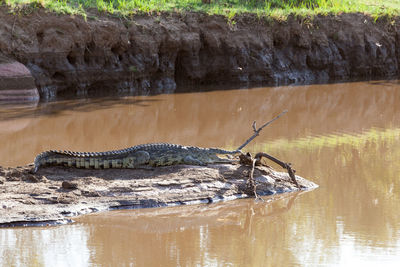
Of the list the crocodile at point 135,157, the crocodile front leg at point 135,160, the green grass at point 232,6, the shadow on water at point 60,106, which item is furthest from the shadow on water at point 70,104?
the crocodile front leg at point 135,160

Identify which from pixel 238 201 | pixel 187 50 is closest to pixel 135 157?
pixel 238 201

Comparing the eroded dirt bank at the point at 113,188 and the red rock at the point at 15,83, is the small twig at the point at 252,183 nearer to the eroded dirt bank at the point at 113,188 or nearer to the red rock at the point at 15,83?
the eroded dirt bank at the point at 113,188

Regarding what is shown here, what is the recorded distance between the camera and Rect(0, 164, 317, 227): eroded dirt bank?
644cm

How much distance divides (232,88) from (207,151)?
31.8ft

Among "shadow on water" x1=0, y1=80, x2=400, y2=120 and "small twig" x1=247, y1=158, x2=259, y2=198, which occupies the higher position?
"shadow on water" x1=0, y1=80, x2=400, y2=120

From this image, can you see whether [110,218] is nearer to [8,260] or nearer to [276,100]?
[8,260]

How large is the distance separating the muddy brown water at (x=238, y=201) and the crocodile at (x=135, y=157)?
866mm

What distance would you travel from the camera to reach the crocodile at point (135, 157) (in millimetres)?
7410

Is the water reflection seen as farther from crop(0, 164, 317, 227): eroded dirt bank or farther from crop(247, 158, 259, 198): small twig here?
crop(247, 158, 259, 198): small twig

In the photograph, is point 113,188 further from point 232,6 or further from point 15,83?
point 232,6

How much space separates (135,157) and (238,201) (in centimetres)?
132

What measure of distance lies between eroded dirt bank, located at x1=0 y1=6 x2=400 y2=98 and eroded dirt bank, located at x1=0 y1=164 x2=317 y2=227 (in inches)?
321

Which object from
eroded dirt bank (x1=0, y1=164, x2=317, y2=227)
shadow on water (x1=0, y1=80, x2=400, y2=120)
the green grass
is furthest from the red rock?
eroded dirt bank (x1=0, y1=164, x2=317, y2=227)

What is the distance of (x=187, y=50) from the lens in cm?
1736
